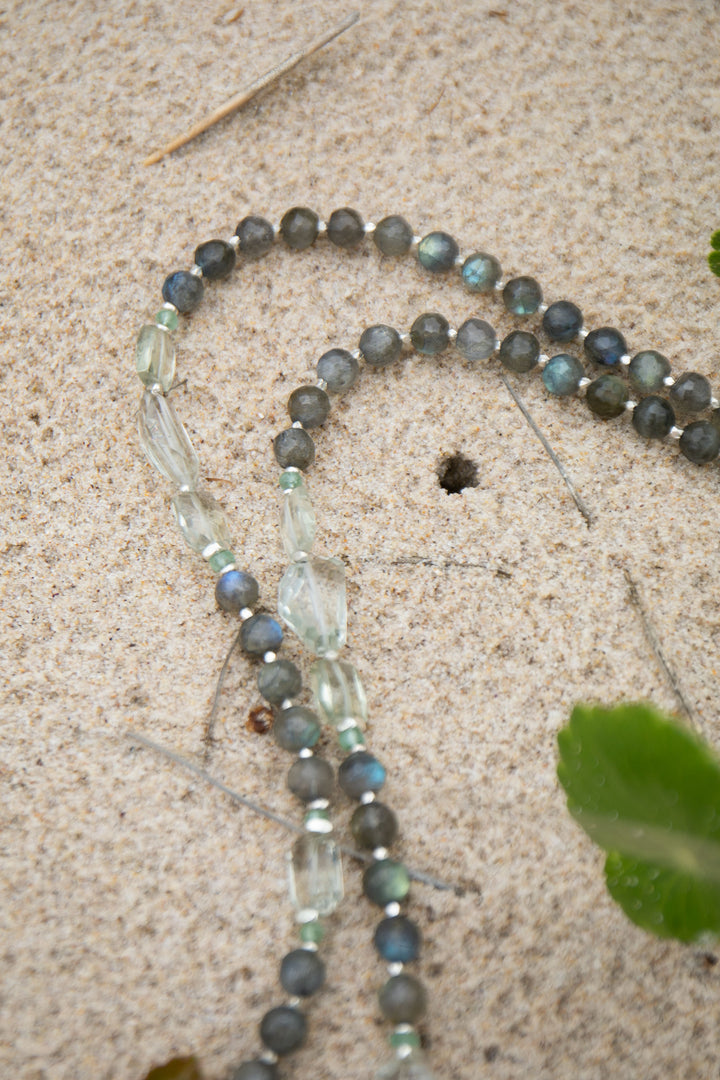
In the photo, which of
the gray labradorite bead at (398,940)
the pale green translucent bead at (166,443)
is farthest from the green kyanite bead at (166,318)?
the gray labradorite bead at (398,940)

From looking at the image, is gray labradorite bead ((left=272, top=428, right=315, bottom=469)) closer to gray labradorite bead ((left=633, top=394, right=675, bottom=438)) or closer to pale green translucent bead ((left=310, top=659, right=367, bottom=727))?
pale green translucent bead ((left=310, top=659, right=367, bottom=727))

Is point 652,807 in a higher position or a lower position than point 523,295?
lower

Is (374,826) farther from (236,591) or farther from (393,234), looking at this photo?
(393,234)

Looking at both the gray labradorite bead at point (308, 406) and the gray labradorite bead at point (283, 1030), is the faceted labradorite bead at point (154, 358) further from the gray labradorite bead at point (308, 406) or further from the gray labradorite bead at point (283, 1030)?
the gray labradorite bead at point (283, 1030)

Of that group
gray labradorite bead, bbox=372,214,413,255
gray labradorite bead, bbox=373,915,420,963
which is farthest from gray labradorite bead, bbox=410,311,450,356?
gray labradorite bead, bbox=373,915,420,963

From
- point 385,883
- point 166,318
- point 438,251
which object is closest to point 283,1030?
point 385,883

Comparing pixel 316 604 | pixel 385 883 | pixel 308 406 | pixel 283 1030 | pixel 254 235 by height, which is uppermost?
pixel 254 235

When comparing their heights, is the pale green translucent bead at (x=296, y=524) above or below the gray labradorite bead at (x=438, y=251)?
below
